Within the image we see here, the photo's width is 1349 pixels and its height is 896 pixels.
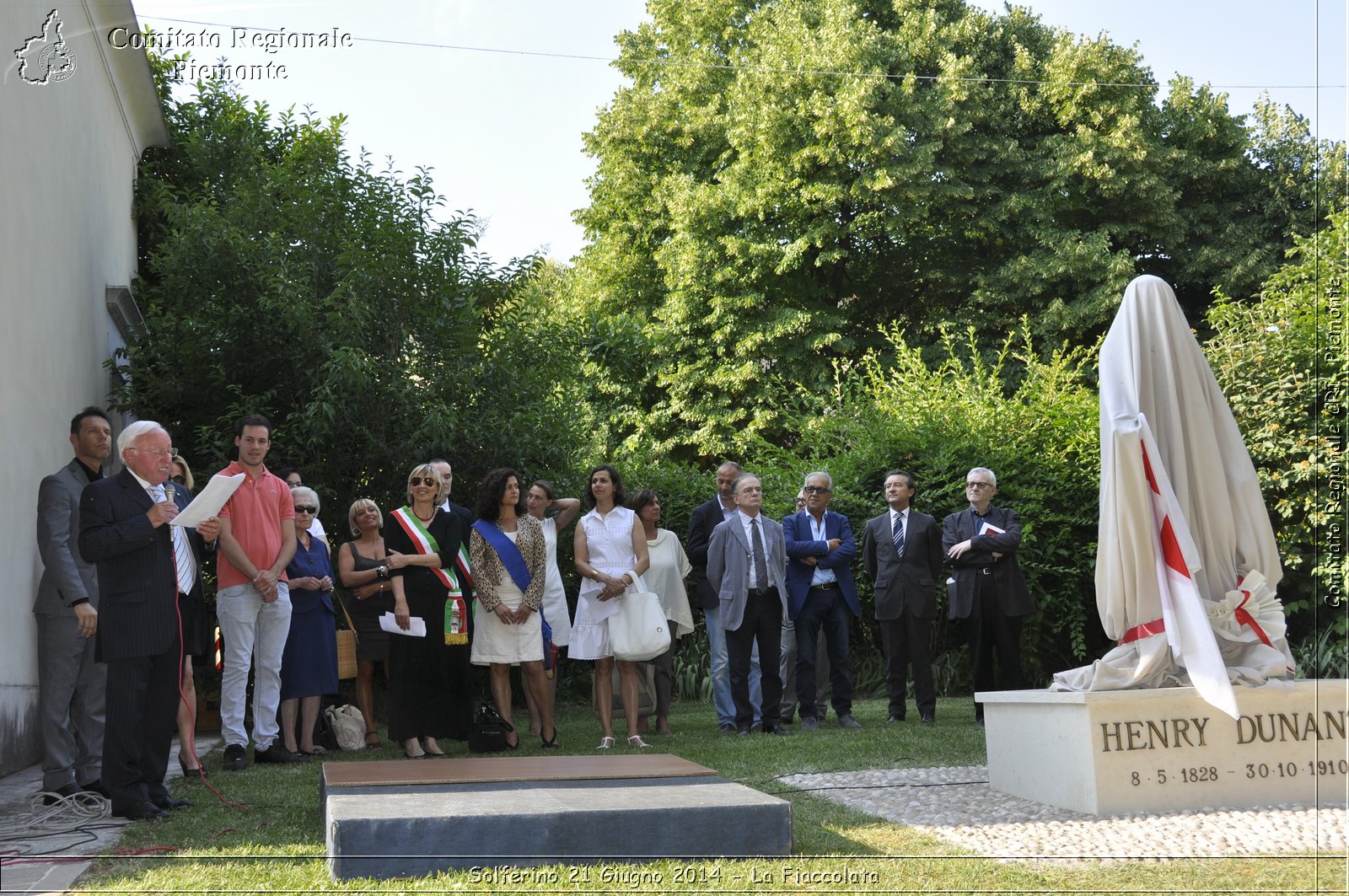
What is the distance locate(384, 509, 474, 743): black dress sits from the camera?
8.17 metres

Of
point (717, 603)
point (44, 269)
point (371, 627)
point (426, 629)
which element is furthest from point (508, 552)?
point (44, 269)

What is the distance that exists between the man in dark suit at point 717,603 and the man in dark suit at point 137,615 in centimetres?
460

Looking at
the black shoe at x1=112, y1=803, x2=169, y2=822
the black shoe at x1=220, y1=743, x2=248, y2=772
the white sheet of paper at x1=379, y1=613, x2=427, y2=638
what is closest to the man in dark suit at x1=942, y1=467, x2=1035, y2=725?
the white sheet of paper at x1=379, y1=613, x2=427, y2=638

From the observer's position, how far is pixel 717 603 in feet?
32.2

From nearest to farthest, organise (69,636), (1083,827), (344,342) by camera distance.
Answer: (1083,827)
(69,636)
(344,342)

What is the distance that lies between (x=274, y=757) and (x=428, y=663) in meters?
1.24

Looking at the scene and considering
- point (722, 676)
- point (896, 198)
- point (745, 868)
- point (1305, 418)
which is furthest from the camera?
point (896, 198)

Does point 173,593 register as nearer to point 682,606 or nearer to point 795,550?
point 682,606

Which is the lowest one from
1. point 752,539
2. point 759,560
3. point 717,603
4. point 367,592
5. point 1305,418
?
point 717,603

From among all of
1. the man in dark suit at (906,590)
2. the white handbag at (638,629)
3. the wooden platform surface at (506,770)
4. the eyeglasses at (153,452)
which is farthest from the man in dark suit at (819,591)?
the eyeglasses at (153,452)

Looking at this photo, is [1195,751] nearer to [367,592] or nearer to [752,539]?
[752,539]

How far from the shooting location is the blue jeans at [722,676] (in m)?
9.82

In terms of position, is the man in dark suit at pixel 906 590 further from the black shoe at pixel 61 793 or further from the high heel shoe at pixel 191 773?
the black shoe at pixel 61 793

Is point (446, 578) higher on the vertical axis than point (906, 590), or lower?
higher
